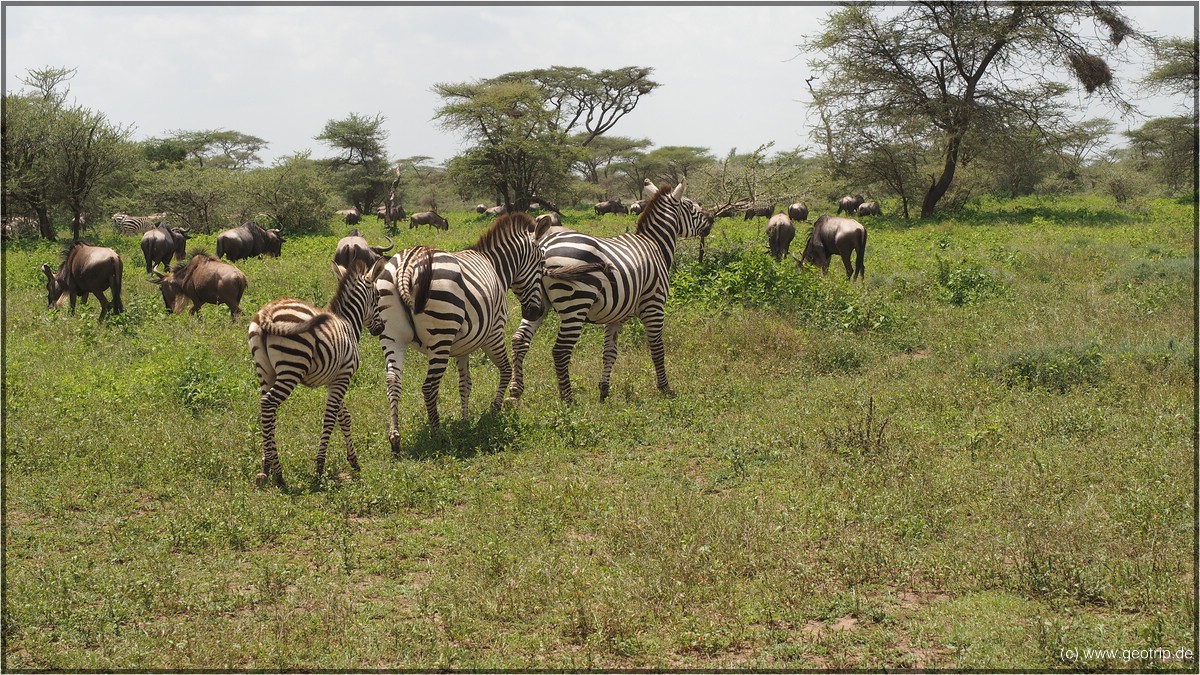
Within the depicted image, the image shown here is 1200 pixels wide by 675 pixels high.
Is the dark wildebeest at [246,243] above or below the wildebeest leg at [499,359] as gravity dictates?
above

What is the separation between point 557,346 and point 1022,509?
536 centimetres

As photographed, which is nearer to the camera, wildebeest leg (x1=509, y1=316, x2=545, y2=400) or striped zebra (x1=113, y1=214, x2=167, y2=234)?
wildebeest leg (x1=509, y1=316, x2=545, y2=400)

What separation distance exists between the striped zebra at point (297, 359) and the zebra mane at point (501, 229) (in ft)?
7.29

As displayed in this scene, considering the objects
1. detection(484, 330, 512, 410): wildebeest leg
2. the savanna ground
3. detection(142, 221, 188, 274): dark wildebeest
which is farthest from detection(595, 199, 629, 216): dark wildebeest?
detection(484, 330, 512, 410): wildebeest leg

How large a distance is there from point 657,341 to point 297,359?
4863mm

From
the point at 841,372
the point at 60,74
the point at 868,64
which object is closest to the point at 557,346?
the point at 841,372

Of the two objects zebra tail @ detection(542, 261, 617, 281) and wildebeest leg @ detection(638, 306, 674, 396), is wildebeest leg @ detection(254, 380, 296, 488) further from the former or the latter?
wildebeest leg @ detection(638, 306, 674, 396)

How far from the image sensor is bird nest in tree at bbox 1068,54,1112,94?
30562 mm

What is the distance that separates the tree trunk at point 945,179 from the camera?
100 feet

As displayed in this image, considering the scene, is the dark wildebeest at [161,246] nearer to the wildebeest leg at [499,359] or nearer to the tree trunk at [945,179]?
the wildebeest leg at [499,359]

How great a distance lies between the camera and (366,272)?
28.4 feet

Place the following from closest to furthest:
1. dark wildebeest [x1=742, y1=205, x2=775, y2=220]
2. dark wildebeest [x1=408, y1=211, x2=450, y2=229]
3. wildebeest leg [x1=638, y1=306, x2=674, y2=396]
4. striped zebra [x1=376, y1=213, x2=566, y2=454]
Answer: striped zebra [x1=376, y1=213, x2=566, y2=454] → wildebeest leg [x1=638, y1=306, x2=674, y2=396] → dark wildebeest [x1=742, y1=205, x2=775, y2=220] → dark wildebeest [x1=408, y1=211, x2=450, y2=229]

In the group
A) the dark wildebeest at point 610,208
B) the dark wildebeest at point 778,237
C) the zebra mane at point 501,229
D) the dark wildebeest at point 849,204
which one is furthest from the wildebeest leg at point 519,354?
the dark wildebeest at point 610,208

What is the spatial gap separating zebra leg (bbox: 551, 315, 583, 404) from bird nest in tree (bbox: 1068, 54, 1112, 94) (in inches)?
1111
